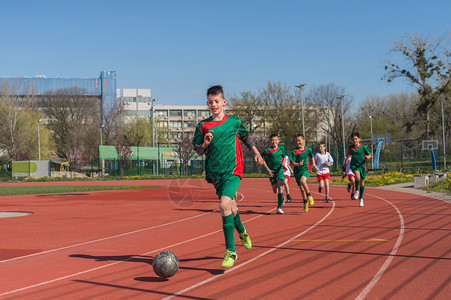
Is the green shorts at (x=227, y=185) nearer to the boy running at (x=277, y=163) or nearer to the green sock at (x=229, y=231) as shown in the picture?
the green sock at (x=229, y=231)

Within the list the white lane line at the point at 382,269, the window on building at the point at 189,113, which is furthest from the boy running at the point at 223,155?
the window on building at the point at 189,113

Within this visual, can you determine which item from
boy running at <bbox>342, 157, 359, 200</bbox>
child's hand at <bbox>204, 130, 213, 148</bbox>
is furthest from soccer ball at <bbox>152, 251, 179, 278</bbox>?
boy running at <bbox>342, 157, 359, 200</bbox>

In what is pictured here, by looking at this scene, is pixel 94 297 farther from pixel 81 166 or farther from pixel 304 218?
pixel 81 166

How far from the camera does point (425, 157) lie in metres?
45.1

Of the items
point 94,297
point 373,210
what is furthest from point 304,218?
point 94,297

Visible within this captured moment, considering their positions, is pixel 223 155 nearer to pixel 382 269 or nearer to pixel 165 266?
pixel 165 266

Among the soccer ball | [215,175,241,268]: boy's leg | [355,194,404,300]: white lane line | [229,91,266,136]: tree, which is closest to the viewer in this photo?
[355,194,404,300]: white lane line

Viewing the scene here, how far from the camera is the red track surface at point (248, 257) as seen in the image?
200 inches

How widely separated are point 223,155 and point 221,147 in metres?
0.11

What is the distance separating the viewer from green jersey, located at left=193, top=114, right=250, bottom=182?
20.0 ft

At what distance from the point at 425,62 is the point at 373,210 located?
33737 millimetres

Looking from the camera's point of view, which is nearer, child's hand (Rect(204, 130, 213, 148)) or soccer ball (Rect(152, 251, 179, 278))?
soccer ball (Rect(152, 251, 179, 278))

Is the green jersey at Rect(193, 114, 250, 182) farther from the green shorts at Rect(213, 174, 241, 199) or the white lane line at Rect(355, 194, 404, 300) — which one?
the white lane line at Rect(355, 194, 404, 300)

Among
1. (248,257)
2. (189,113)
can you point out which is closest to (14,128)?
(248,257)
